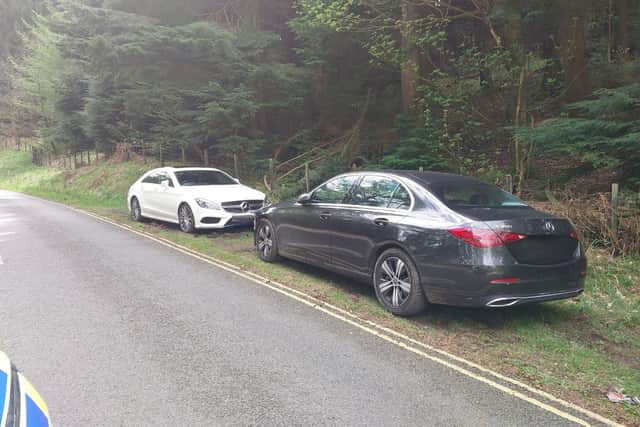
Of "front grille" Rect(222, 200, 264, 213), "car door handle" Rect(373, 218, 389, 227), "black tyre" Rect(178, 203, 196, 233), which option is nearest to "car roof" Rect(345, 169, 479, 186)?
"car door handle" Rect(373, 218, 389, 227)

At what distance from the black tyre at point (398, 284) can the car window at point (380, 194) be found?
60 centimetres

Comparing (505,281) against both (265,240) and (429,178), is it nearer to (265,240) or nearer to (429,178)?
(429,178)

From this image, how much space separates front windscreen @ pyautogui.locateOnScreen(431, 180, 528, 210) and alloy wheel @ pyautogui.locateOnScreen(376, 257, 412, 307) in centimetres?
87

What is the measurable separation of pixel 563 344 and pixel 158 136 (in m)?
20.6

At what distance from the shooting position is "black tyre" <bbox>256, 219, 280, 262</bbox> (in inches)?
333

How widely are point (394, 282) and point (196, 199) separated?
22.5 feet

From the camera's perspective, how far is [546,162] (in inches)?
559

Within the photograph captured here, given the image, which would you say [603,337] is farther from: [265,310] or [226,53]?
[226,53]

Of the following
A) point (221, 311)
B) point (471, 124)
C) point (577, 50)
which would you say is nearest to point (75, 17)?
point (471, 124)

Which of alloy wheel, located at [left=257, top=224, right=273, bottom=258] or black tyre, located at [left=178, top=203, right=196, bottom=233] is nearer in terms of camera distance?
alloy wheel, located at [left=257, top=224, right=273, bottom=258]

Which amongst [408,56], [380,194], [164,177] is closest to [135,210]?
[164,177]

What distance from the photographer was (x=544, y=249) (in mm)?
5145

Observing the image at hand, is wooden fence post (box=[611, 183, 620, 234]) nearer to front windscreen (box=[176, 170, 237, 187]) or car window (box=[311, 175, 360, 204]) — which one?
car window (box=[311, 175, 360, 204])

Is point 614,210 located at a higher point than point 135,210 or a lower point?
higher
